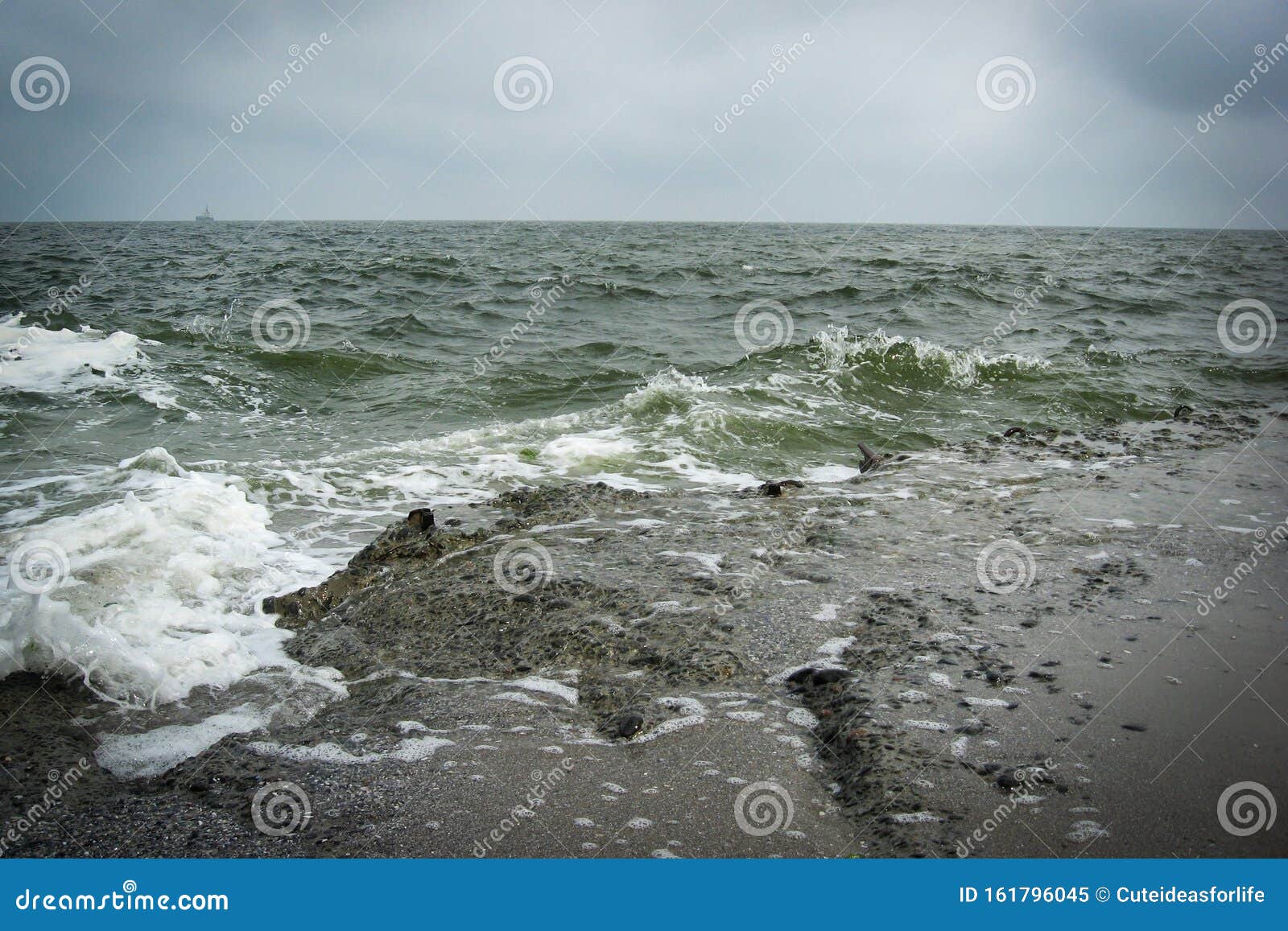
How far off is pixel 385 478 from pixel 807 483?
150 inches

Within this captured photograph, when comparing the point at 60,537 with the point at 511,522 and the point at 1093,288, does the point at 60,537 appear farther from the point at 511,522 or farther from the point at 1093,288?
the point at 1093,288

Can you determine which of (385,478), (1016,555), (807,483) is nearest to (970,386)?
(807,483)

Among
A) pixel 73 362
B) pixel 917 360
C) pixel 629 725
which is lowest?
pixel 629 725

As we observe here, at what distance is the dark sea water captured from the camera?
5207 millimetres

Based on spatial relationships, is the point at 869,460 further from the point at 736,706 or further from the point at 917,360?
the point at 917,360

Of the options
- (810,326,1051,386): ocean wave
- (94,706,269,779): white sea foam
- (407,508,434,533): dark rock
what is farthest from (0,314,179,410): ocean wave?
(810,326,1051,386): ocean wave

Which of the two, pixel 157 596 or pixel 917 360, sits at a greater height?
pixel 917 360

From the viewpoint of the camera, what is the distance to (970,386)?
12.2 m

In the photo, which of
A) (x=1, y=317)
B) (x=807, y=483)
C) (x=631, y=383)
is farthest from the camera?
(x=1, y=317)

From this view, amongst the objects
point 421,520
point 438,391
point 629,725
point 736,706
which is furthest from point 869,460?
point 438,391

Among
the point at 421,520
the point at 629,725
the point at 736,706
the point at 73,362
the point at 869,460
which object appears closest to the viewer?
the point at 629,725

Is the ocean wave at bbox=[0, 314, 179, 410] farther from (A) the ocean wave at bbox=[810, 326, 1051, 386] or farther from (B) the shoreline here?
(A) the ocean wave at bbox=[810, 326, 1051, 386]

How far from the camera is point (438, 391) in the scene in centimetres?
1122

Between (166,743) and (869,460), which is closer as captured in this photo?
(166,743)
